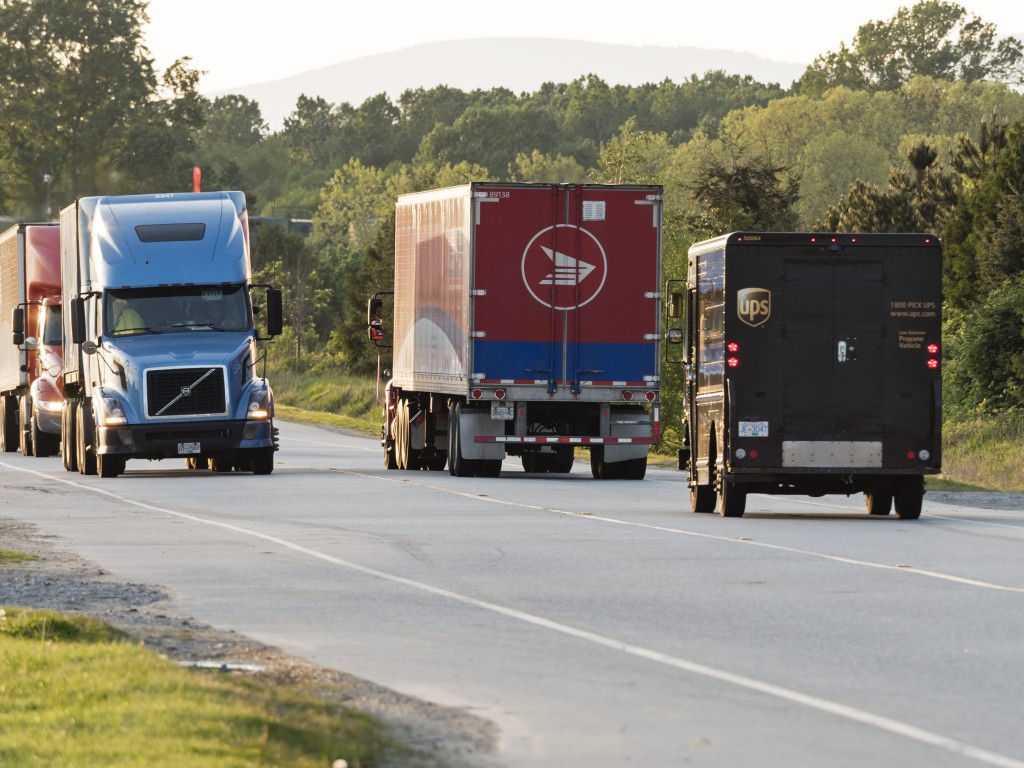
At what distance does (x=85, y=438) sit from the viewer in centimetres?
3419

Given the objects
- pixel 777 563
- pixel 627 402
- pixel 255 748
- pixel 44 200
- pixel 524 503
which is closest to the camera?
pixel 255 748

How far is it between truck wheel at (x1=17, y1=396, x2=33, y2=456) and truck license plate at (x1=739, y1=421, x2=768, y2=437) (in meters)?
22.8

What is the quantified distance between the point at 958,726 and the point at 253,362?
24280 millimetres

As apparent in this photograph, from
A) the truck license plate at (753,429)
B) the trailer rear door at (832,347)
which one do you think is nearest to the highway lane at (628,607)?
the truck license plate at (753,429)

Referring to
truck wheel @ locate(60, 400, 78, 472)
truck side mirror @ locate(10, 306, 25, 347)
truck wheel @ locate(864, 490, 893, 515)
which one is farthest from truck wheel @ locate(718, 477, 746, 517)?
truck side mirror @ locate(10, 306, 25, 347)

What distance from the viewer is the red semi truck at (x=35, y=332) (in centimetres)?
4197

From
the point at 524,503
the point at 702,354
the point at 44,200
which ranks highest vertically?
the point at 44,200

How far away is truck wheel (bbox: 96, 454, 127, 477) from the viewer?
3347 centimetres

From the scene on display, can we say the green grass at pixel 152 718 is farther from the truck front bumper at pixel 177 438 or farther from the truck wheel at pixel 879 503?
the truck front bumper at pixel 177 438

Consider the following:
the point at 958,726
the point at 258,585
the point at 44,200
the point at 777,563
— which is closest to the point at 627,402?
the point at 777,563

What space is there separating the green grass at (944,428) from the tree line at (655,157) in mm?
2344

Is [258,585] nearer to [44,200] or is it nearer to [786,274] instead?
[786,274]

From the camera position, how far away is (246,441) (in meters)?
33.2

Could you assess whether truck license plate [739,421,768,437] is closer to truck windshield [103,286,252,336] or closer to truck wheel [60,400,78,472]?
truck windshield [103,286,252,336]
